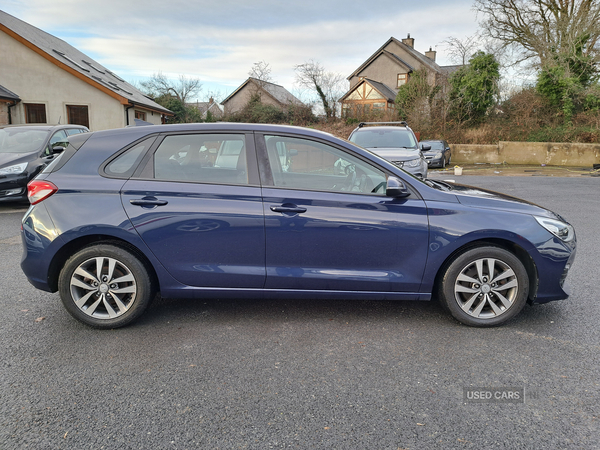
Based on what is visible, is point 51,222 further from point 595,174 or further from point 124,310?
point 595,174

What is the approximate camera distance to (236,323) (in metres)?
3.84

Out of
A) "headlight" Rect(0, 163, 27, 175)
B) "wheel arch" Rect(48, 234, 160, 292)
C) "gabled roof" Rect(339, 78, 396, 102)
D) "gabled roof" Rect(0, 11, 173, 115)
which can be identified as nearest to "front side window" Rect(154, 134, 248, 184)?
"wheel arch" Rect(48, 234, 160, 292)

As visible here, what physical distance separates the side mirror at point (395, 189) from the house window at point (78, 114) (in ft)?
84.7

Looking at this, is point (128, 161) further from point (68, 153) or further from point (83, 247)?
point (83, 247)

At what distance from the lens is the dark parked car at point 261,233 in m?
3.58

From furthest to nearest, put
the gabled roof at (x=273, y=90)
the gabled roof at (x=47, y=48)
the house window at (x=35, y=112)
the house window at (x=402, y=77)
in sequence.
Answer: the house window at (x=402, y=77) → the gabled roof at (x=273, y=90) → the house window at (x=35, y=112) → the gabled roof at (x=47, y=48)

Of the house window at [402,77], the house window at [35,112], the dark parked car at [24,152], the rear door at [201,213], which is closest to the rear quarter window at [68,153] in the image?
the rear door at [201,213]

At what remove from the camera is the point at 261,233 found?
3.57 meters

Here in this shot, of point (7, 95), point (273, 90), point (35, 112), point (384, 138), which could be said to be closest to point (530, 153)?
point (384, 138)

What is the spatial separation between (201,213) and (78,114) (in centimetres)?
2573

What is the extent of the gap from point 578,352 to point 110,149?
4.09 meters

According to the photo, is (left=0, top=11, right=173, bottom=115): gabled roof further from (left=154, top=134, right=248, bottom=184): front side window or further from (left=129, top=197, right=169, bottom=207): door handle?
(left=129, top=197, right=169, bottom=207): door handle

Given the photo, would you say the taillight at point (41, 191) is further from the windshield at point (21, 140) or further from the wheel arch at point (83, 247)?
the windshield at point (21, 140)

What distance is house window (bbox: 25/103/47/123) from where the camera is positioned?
79.3 ft
